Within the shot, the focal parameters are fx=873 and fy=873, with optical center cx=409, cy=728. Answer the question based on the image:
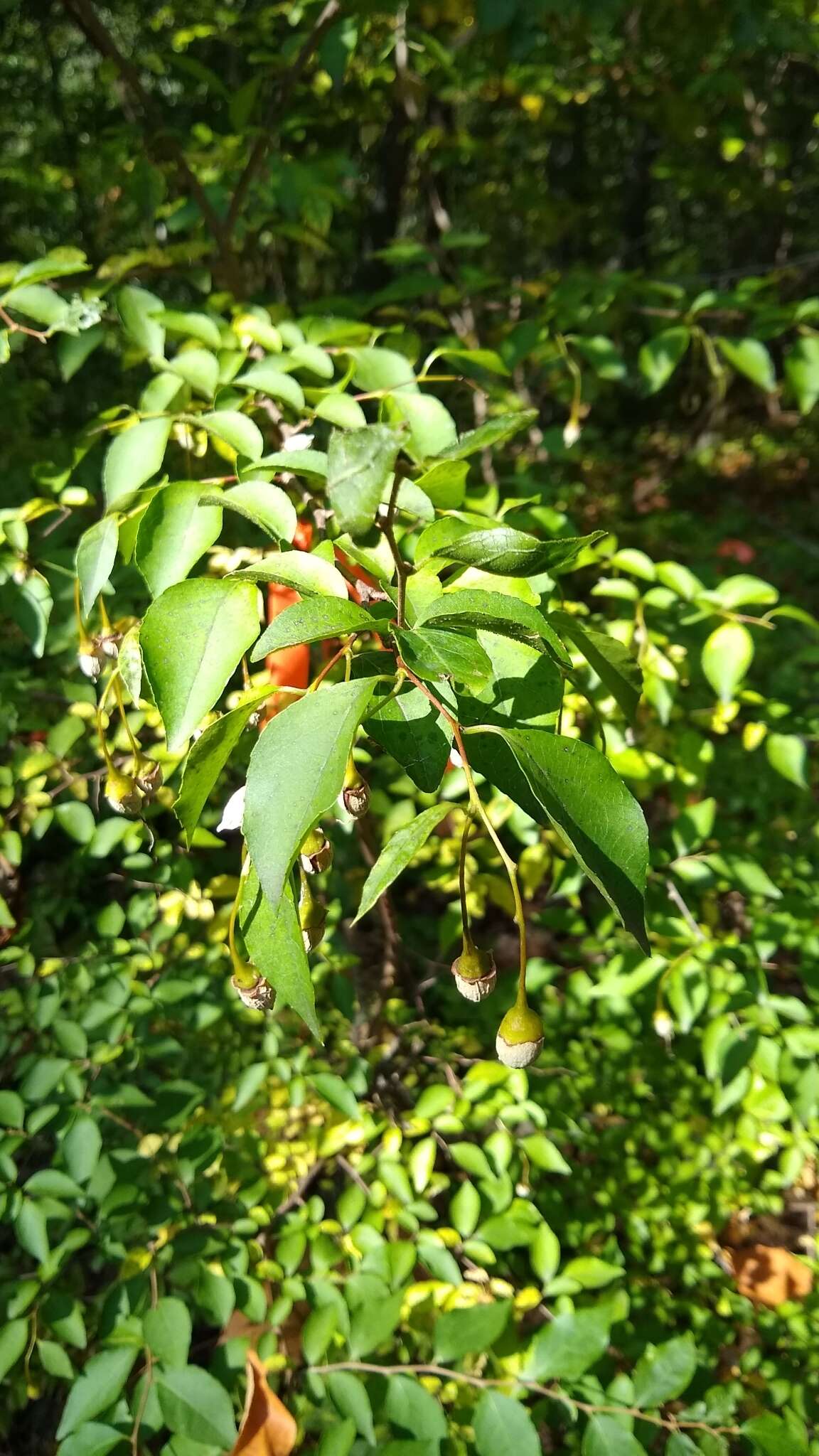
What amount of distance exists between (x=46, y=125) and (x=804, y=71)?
2825 millimetres

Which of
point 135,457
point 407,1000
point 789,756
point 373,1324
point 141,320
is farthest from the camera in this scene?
point 407,1000

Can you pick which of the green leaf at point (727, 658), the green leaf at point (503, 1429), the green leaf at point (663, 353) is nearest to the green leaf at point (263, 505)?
the green leaf at point (727, 658)

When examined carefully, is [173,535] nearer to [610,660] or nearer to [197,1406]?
[610,660]

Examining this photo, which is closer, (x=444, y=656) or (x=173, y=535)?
(x=444, y=656)

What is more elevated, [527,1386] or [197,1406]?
[197,1406]

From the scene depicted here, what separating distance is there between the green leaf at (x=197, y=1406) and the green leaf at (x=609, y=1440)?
328mm

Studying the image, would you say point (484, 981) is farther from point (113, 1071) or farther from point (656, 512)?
point (656, 512)

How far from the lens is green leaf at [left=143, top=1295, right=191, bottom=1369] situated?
0.84m

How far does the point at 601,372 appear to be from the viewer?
1353 millimetres

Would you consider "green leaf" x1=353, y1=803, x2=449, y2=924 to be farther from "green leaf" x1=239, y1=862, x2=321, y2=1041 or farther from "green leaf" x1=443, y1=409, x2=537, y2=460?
"green leaf" x1=443, y1=409, x2=537, y2=460

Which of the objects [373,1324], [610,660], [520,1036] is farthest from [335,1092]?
[610,660]

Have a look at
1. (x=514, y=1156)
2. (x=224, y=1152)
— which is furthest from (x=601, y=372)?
(x=224, y=1152)

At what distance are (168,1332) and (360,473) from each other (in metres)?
0.86

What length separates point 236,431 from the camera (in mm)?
731
